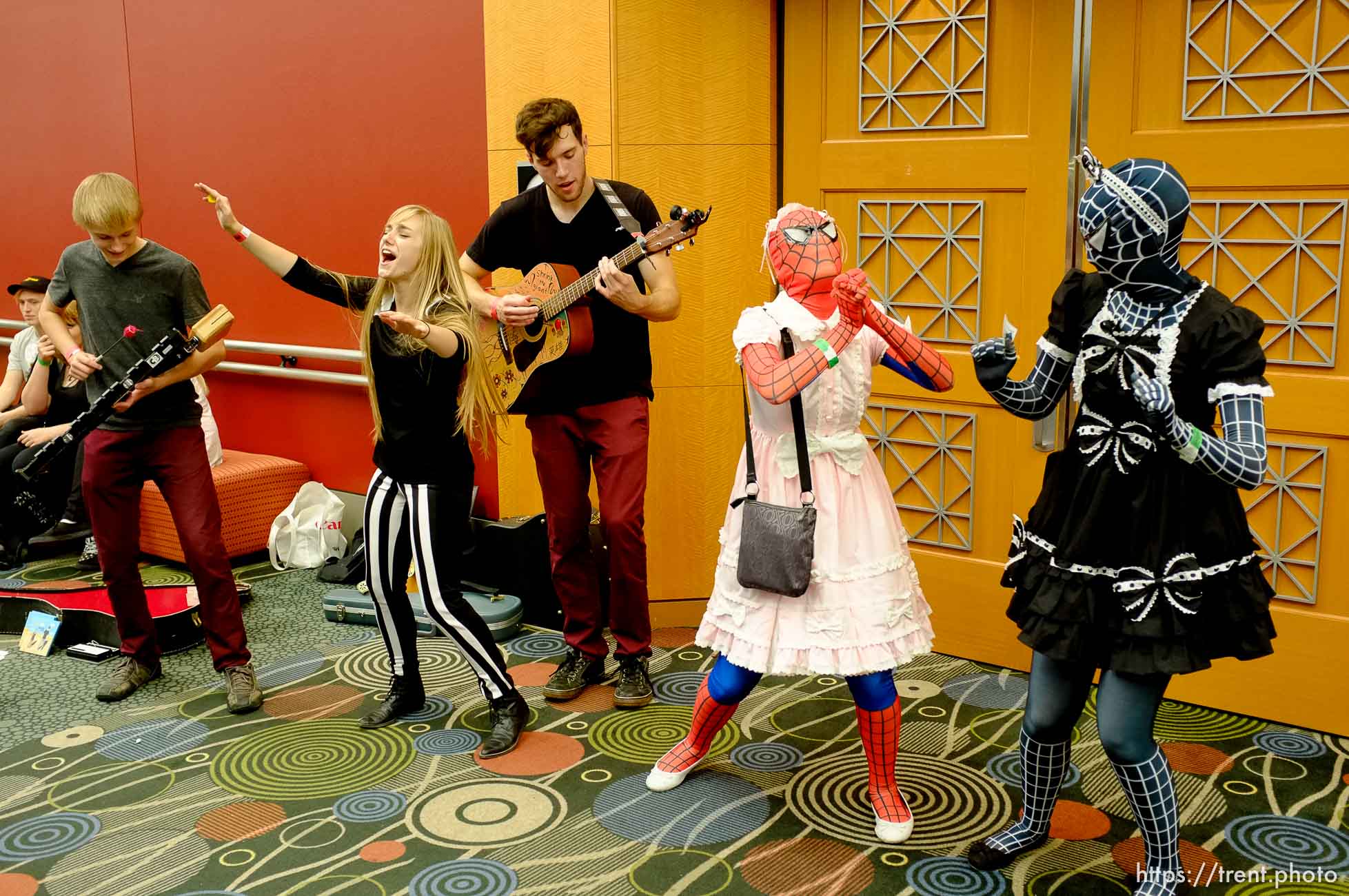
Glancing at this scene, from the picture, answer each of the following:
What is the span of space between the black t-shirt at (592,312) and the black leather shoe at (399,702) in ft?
2.86

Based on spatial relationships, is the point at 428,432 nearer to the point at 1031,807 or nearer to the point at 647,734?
the point at 647,734

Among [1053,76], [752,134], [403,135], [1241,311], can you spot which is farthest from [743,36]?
[1241,311]

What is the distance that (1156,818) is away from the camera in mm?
2557

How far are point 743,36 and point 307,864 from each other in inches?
112

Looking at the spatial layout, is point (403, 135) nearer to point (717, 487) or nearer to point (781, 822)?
point (717, 487)

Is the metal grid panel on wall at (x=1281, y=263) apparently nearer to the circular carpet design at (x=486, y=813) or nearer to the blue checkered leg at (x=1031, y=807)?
the blue checkered leg at (x=1031, y=807)

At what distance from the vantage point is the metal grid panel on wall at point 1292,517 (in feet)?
11.1

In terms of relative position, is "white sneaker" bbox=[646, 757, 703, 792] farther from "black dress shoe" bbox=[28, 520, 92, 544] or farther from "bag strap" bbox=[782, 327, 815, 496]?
"black dress shoe" bbox=[28, 520, 92, 544]

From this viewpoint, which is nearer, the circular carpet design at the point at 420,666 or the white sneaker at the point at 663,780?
the white sneaker at the point at 663,780

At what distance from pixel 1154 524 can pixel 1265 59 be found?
5.18ft

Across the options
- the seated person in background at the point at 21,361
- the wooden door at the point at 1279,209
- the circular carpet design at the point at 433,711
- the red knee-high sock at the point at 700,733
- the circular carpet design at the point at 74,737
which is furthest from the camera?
the seated person in background at the point at 21,361

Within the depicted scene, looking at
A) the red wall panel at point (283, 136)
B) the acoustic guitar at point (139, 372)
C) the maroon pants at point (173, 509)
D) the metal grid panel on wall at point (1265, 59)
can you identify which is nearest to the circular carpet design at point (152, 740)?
the maroon pants at point (173, 509)

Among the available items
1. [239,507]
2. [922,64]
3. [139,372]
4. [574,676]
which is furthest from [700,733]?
[239,507]

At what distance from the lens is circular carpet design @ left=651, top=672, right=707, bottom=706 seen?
3812mm
